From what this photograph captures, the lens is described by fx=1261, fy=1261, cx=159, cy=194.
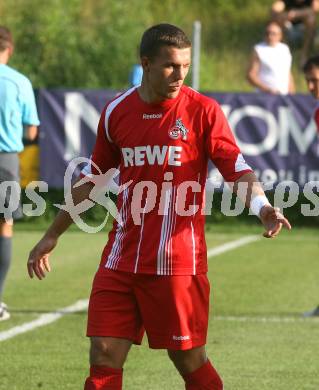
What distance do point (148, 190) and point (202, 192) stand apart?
0.24 meters

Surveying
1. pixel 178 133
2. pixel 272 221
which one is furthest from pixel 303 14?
pixel 272 221

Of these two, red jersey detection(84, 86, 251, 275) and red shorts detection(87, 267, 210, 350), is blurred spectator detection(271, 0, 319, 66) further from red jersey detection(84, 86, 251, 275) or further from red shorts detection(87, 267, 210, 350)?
red shorts detection(87, 267, 210, 350)

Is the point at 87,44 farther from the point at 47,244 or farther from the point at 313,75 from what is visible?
the point at 47,244

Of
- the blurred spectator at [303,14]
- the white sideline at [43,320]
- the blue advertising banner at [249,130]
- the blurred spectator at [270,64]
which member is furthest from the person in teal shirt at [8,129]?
the blurred spectator at [303,14]

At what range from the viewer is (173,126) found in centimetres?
550

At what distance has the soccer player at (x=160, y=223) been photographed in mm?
5449

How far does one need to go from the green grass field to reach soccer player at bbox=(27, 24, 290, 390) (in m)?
1.58

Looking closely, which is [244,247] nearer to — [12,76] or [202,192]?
[12,76]

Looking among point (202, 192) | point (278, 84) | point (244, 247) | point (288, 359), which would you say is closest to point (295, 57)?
point (278, 84)

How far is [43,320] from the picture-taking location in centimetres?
930

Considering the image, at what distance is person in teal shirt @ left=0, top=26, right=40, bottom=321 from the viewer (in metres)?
9.59

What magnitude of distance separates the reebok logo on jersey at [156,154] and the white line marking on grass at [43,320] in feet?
10.9

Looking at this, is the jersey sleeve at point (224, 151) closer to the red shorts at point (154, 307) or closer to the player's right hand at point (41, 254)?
the red shorts at point (154, 307)

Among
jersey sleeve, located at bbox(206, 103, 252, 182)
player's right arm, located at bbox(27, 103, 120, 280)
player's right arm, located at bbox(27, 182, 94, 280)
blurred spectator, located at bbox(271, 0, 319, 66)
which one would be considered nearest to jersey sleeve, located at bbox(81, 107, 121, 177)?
player's right arm, located at bbox(27, 103, 120, 280)
